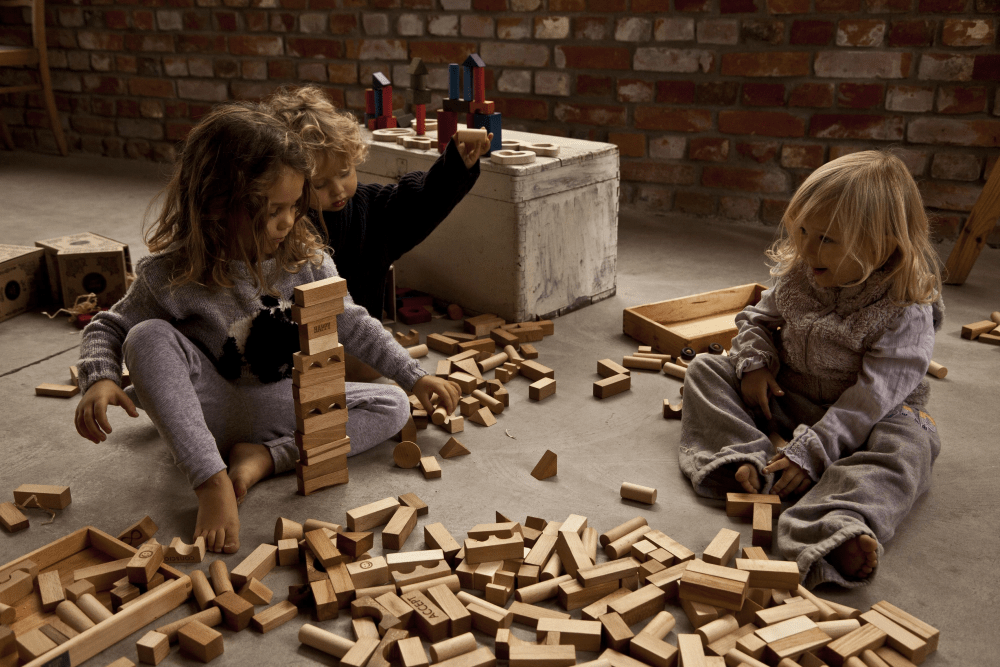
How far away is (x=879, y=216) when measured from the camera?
1.79 m

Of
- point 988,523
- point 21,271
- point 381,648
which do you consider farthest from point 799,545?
point 21,271

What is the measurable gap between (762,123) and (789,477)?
226cm

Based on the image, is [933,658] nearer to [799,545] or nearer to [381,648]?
[799,545]

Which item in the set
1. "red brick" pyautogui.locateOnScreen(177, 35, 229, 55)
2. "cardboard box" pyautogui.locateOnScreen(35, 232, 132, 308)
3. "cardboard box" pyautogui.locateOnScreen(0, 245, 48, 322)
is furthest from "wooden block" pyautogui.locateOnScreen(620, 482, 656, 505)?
"red brick" pyautogui.locateOnScreen(177, 35, 229, 55)

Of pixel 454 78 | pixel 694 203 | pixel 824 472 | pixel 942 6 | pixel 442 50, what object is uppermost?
pixel 942 6

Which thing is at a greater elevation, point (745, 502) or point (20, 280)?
point (20, 280)

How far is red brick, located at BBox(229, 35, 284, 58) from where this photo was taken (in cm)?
478

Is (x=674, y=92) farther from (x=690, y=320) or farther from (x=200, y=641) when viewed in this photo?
(x=200, y=641)

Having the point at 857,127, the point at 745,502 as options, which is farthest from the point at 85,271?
the point at 857,127

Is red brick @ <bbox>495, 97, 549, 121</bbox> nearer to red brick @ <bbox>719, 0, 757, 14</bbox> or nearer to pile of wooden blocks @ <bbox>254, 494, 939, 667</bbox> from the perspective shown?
red brick @ <bbox>719, 0, 757, 14</bbox>

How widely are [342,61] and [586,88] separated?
4.69ft

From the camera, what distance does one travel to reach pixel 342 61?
4637 mm

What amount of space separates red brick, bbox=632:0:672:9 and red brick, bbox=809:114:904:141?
67 centimetres

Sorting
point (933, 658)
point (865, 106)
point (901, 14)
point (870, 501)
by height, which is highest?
point (901, 14)
